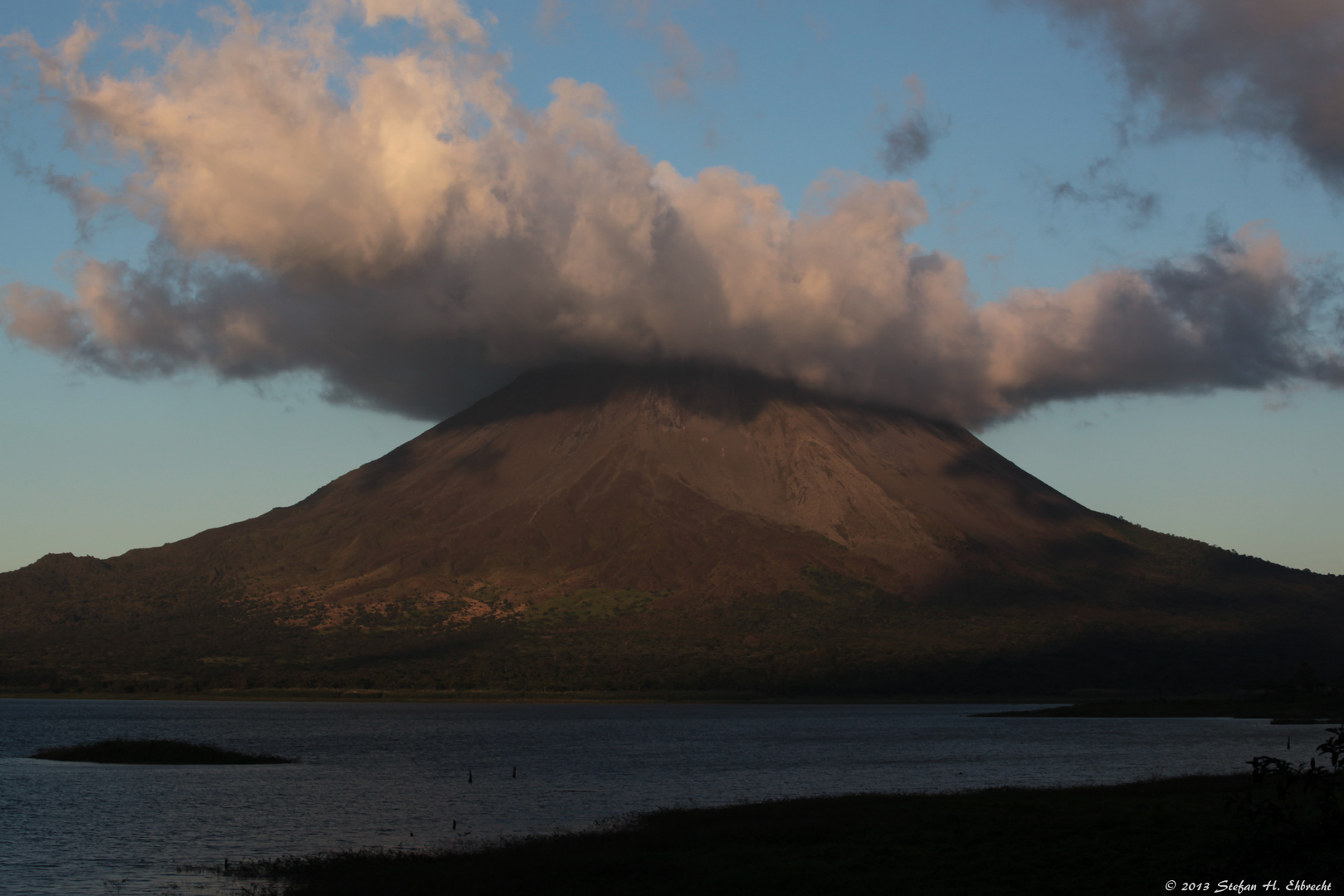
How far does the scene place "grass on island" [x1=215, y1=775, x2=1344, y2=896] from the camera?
1521 inches

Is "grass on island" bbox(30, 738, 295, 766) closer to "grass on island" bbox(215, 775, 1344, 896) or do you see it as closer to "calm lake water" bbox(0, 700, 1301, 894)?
"calm lake water" bbox(0, 700, 1301, 894)

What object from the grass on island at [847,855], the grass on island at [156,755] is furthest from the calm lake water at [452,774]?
the grass on island at [847,855]

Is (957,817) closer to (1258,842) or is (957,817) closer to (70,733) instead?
(1258,842)

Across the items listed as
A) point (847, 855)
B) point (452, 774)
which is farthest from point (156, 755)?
point (847, 855)

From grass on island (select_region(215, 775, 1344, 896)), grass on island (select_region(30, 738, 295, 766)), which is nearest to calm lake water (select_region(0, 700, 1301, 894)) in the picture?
grass on island (select_region(30, 738, 295, 766))

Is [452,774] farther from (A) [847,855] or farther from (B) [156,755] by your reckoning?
(A) [847,855]

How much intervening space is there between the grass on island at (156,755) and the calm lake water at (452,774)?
11.2 ft

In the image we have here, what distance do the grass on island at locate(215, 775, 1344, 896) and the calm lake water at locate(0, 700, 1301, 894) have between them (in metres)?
5.79

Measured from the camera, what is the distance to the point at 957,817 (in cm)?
5209

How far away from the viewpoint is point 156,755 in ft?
336

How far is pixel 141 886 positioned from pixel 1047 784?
54.0 meters

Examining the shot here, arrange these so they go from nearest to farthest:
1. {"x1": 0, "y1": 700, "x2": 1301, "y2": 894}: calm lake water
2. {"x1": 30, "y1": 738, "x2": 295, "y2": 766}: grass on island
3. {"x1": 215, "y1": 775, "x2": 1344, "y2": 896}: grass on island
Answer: {"x1": 215, "y1": 775, "x2": 1344, "y2": 896}: grass on island → {"x1": 0, "y1": 700, "x2": 1301, "y2": 894}: calm lake water → {"x1": 30, "y1": 738, "x2": 295, "y2": 766}: grass on island

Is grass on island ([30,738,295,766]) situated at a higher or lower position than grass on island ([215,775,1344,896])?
lower

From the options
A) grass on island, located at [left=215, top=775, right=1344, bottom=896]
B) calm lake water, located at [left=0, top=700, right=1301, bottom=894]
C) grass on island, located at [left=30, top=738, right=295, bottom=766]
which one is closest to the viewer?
grass on island, located at [left=215, top=775, right=1344, bottom=896]
